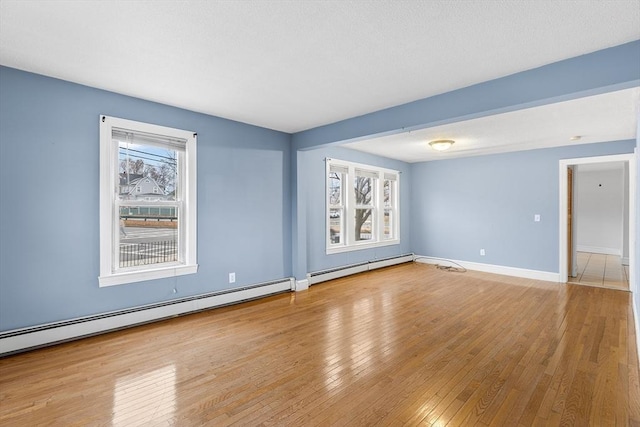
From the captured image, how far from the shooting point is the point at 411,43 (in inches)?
88.0

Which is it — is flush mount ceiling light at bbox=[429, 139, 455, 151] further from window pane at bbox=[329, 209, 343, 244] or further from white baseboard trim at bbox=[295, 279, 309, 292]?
white baseboard trim at bbox=[295, 279, 309, 292]

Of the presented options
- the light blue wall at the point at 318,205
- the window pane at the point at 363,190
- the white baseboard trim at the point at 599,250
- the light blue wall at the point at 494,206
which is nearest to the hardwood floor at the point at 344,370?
the light blue wall at the point at 318,205

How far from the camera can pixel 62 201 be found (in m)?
2.92

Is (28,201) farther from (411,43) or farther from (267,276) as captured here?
(411,43)

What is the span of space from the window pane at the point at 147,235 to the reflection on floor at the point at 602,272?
6.66 meters

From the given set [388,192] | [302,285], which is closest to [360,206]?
[388,192]

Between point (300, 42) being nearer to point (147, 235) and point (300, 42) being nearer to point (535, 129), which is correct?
point (147, 235)

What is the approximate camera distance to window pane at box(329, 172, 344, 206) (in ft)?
19.2

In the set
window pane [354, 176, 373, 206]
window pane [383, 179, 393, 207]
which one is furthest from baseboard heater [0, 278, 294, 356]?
window pane [383, 179, 393, 207]

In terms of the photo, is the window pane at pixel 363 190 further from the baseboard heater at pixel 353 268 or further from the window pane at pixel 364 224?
the baseboard heater at pixel 353 268

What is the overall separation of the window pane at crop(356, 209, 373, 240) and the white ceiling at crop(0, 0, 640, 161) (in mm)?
3549

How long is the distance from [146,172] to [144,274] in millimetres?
1165

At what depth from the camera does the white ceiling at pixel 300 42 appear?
6.08ft

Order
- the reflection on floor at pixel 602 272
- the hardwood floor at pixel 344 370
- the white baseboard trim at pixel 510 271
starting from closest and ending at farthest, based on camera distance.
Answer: the hardwood floor at pixel 344 370, the reflection on floor at pixel 602 272, the white baseboard trim at pixel 510 271
